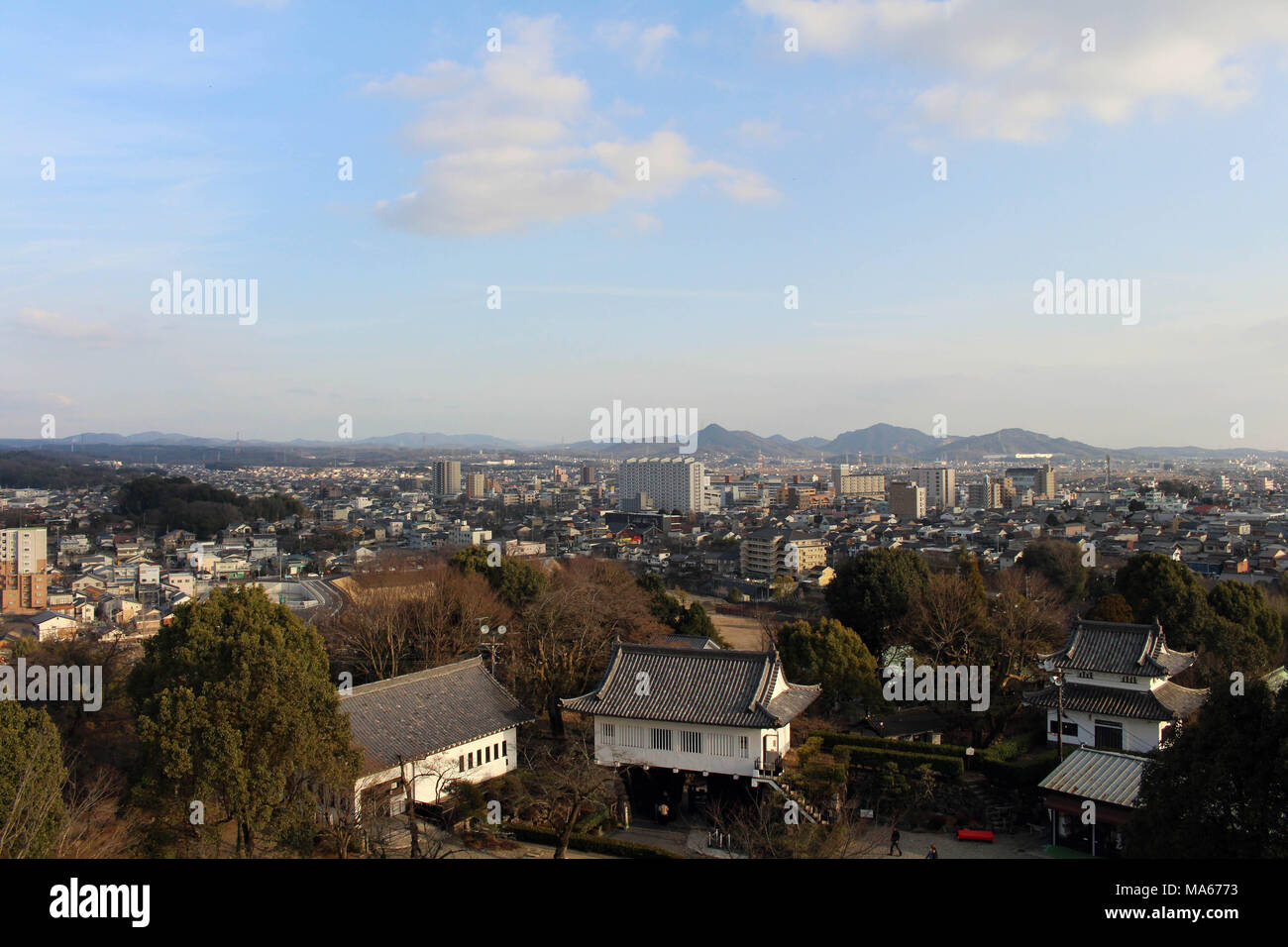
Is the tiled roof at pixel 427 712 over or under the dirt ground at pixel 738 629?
over

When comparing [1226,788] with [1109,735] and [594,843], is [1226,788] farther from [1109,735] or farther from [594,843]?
[1109,735]

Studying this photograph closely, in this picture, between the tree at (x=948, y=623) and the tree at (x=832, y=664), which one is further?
the tree at (x=948, y=623)

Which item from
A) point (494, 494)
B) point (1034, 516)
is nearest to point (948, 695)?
point (1034, 516)

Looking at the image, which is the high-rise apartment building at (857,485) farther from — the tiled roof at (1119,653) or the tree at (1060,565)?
the tiled roof at (1119,653)

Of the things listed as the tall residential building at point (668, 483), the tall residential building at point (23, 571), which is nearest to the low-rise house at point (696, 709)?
the tall residential building at point (23, 571)
